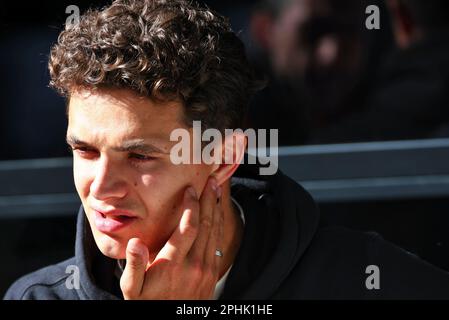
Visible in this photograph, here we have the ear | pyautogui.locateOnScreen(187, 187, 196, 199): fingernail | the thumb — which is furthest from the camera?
the ear

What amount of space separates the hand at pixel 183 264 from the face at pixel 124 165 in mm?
69

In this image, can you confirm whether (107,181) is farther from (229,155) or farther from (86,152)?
(229,155)

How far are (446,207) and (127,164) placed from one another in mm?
1536

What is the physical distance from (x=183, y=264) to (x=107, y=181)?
0.29 meters

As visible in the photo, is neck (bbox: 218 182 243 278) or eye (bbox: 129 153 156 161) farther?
neck (bbox: 218 182 243 278)

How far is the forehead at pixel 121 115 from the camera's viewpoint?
2234 mm

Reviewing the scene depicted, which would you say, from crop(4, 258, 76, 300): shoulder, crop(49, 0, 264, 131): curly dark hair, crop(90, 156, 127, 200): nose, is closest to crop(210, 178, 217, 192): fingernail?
crop(49, 0, 264, 131): curly dark hair

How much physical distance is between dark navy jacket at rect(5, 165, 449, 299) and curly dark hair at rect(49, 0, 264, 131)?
1.00 ft

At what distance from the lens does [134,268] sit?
220 cm

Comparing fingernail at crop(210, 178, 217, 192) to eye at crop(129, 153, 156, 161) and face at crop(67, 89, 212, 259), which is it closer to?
face at crop(67, 89, 212, 259)

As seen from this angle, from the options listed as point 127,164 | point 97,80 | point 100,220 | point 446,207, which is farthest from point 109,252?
point 446,207

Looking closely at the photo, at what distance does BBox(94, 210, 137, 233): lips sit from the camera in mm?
2252

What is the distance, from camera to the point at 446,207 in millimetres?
3326
